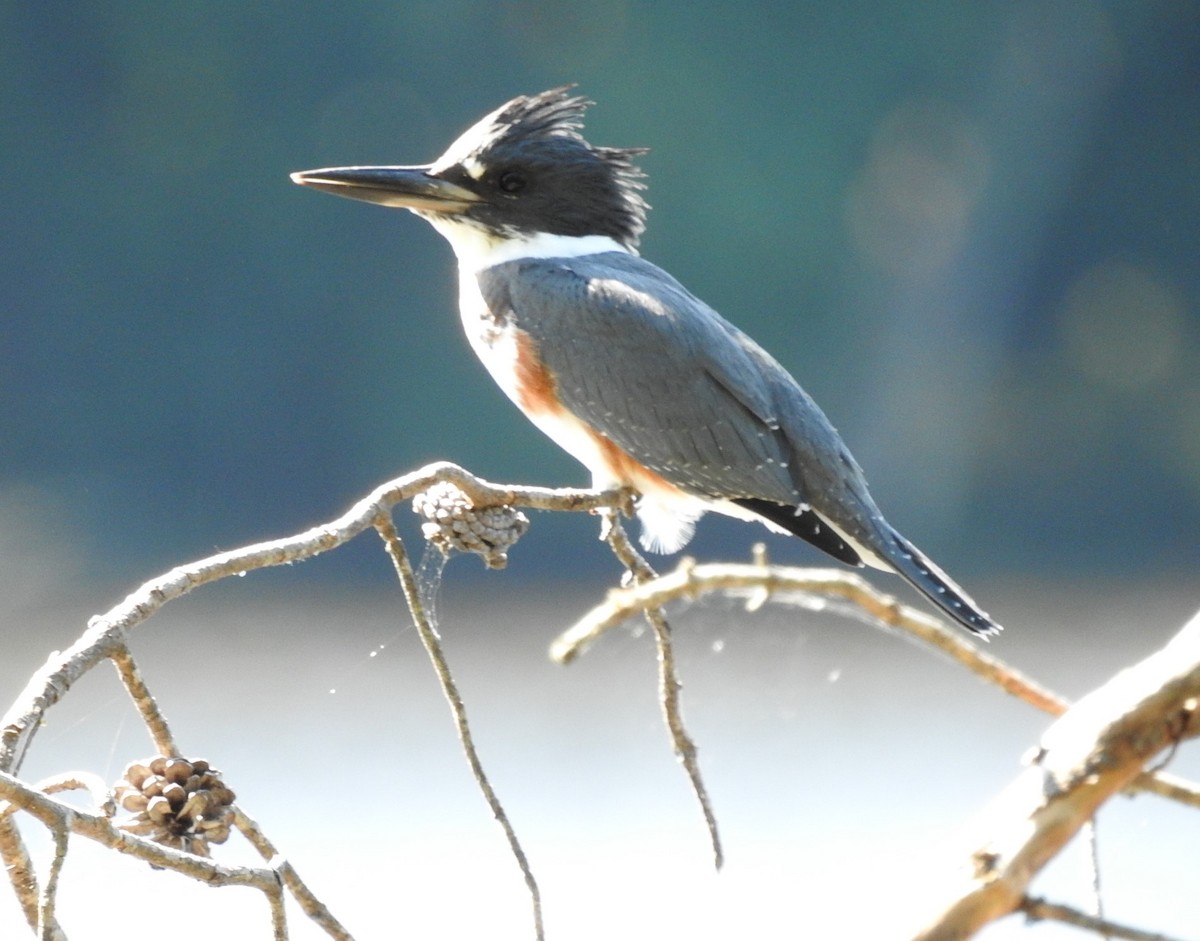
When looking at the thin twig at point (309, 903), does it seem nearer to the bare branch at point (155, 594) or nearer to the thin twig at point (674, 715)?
the bare branch at point (155, 594)

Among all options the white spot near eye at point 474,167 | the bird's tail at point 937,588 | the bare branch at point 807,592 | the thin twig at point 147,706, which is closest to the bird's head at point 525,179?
the white spot near eye at point 474,167

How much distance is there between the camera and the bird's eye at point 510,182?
4.97ft

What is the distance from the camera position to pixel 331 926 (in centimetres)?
58

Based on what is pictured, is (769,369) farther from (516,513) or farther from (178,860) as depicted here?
(178,860)

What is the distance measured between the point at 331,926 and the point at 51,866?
134 mm

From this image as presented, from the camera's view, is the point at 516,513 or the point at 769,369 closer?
the point at 516,513

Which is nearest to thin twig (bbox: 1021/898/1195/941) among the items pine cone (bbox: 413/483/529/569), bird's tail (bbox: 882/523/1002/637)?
pine cone (bbox: 413/483/529/569)

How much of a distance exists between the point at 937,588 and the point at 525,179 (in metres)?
0.62

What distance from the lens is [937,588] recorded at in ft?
4.31

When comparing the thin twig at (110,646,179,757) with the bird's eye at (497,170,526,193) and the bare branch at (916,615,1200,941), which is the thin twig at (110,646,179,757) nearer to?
the bare branch at (916,615,1200,941)

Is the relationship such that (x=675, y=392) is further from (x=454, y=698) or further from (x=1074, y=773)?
(x=1074, y=773)

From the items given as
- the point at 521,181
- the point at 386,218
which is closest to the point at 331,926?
the point at 521,181

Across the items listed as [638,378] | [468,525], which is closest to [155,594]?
[468,525]

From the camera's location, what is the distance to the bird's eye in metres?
Answer: 1.51
